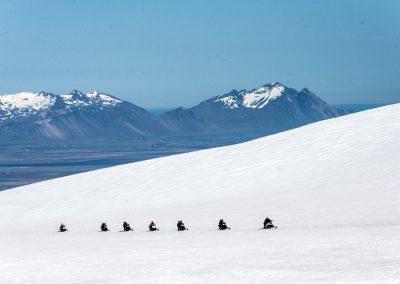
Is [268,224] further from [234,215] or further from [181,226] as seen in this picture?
[234,215]

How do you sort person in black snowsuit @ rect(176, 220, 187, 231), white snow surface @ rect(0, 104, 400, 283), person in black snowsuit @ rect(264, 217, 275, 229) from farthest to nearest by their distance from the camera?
person in black snowsuit @ rect(176, 220, 187, 231) → person in black snowsuit @ rect(264, 217, 275, 229) → white snow surface @ rect(0, 104, 400, 283)

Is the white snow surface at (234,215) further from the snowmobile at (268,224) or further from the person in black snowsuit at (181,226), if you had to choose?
the person in black snowsuit at (181,226)

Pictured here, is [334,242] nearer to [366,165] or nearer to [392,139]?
[366,165]

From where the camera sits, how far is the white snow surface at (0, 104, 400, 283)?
1884cm

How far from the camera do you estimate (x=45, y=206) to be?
157ft

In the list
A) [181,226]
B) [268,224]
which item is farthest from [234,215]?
[268,224]

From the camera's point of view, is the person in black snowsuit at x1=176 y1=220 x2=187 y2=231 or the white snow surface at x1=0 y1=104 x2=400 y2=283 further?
the person in black snowsuit at x1=176 y1=220 x2=187 y2=231

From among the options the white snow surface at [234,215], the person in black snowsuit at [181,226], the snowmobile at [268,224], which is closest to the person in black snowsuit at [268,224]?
the snowmobile at [268,224]

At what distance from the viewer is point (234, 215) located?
3309 cm

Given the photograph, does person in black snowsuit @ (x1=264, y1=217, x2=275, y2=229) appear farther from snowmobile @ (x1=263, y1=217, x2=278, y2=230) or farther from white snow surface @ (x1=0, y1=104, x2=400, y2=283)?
white snow surface @ (x1=0, y1=104, x2=400, y2=283)

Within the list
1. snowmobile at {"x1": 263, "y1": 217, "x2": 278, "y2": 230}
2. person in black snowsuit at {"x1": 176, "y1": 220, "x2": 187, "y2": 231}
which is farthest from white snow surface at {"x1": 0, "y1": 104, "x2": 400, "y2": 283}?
person in black snowsuit at {"x1": 176, "y1": 220, "x2": 187, "y2": 231}

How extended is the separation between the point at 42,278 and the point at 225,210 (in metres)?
17.4

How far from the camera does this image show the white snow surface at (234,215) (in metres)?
18.8

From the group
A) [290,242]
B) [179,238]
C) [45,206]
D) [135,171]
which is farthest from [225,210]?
[135,171]
